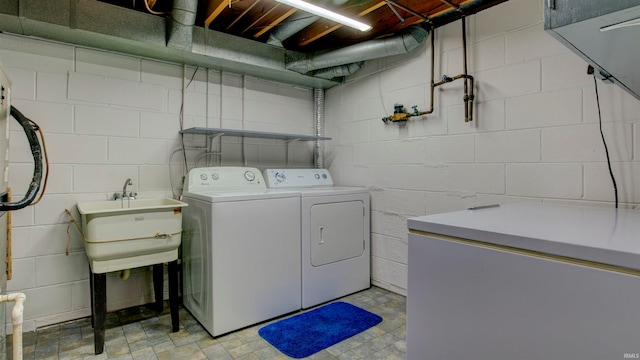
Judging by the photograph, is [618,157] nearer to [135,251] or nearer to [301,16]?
[301,16]

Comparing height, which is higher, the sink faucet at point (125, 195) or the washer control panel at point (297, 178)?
the washer control panel at point (297, 178)

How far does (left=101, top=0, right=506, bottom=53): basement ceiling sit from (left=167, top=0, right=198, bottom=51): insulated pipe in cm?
12

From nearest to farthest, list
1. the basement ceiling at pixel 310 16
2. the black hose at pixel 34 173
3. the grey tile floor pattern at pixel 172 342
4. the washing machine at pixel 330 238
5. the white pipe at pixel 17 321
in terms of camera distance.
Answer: the white pipe at pixel 17 321 < the black hose at pixel 34 173 < the grey tile floor pattern at pixel 172 342 < the basement ceiling at pixel 310 16 < the washing machine at pixel 330 238

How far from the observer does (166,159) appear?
275 centimetres

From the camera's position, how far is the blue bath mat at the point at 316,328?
2042mm

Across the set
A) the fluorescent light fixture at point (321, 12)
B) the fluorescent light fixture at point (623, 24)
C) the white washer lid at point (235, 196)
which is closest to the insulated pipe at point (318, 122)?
the white washer lid at point (235, 196)

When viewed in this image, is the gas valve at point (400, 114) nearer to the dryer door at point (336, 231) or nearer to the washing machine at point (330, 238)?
the washing machine at point (330, 238)

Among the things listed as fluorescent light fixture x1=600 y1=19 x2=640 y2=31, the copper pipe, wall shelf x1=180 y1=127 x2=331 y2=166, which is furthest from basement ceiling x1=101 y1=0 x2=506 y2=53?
fluorescent light fixture x1=600 y1=19 x2=640 y2=31

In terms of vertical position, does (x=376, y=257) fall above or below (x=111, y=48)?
below

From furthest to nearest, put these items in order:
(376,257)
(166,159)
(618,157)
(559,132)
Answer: (376,257) → (166,159) → (559,132) → (618,157)

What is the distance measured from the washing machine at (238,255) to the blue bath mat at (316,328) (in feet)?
0.49

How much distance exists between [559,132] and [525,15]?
771 mm

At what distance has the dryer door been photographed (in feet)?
8.64

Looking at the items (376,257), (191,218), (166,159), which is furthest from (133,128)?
(376,257)
